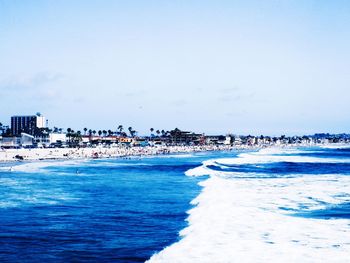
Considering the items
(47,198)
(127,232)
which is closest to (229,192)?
(47,198)

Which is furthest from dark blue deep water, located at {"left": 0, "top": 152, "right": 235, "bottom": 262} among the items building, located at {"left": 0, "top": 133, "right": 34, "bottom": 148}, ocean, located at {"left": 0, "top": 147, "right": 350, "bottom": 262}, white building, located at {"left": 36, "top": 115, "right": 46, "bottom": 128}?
white building, located at {"left": 36, "top": 115, "right": 46, "bottom": 128}

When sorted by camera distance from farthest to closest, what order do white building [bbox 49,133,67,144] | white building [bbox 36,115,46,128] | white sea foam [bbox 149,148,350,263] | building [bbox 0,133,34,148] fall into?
1. white building [bbox 36,115,46,128]
2. white building [bbox 49,133,67,144]
3. building [bbox 0,133,34,148]
4. white sea foam [bbox 149,148,350,263]

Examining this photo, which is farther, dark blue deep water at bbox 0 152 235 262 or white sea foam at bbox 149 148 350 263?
dark blue deep water at bbox 0 152 235 262

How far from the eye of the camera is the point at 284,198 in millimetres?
26281

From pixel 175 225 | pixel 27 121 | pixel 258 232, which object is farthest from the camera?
pixel 27 121

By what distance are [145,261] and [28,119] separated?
192624 millimetres

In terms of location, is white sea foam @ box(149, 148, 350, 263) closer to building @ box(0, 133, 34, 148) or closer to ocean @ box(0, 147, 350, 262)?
ocean @ box(0, 147, 350, 262)

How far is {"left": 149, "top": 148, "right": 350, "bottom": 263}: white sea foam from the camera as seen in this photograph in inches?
535

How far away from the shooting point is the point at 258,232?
669 inches

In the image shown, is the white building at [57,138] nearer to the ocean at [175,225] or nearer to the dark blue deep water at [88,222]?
the dark blue deep water at [88,222]

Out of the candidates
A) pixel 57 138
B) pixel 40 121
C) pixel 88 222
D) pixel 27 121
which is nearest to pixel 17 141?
pixel 57 138

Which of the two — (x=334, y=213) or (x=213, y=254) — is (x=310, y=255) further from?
(x=334, y=213)

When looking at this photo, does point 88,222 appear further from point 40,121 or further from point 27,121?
point 27,121

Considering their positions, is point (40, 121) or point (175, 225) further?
point (40, 121)
